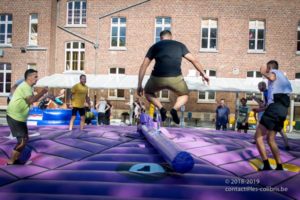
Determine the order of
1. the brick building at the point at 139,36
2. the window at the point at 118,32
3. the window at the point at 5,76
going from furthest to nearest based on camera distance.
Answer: the window at the point at 5,76
the window at the point at 118,32
the brick building at the point at 139,36

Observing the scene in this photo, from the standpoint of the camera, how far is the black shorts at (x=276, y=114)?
4.12 metres

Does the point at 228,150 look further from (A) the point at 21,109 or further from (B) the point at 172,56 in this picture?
(A) the point at 21,109

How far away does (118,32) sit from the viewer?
2184 cm

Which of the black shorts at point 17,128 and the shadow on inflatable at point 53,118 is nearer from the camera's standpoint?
the black shorts at point 17,128

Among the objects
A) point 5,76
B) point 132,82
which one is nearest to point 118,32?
point 132,82

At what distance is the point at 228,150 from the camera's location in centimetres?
508

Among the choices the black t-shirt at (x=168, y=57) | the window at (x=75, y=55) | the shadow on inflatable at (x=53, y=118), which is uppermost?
the window at (x=75, y=55)

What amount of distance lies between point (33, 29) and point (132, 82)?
28.6 feet

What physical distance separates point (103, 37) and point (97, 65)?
190cm

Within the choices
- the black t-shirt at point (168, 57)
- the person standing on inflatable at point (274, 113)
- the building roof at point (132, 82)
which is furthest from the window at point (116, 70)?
the person standing on inflatable at point (274, 113)

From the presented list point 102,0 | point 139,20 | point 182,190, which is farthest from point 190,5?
point 182,190

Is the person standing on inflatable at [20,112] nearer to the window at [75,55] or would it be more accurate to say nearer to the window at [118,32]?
the window at [118,32]

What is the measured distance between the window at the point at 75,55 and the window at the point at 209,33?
26.4ft

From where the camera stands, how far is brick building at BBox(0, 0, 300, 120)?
20625mm
